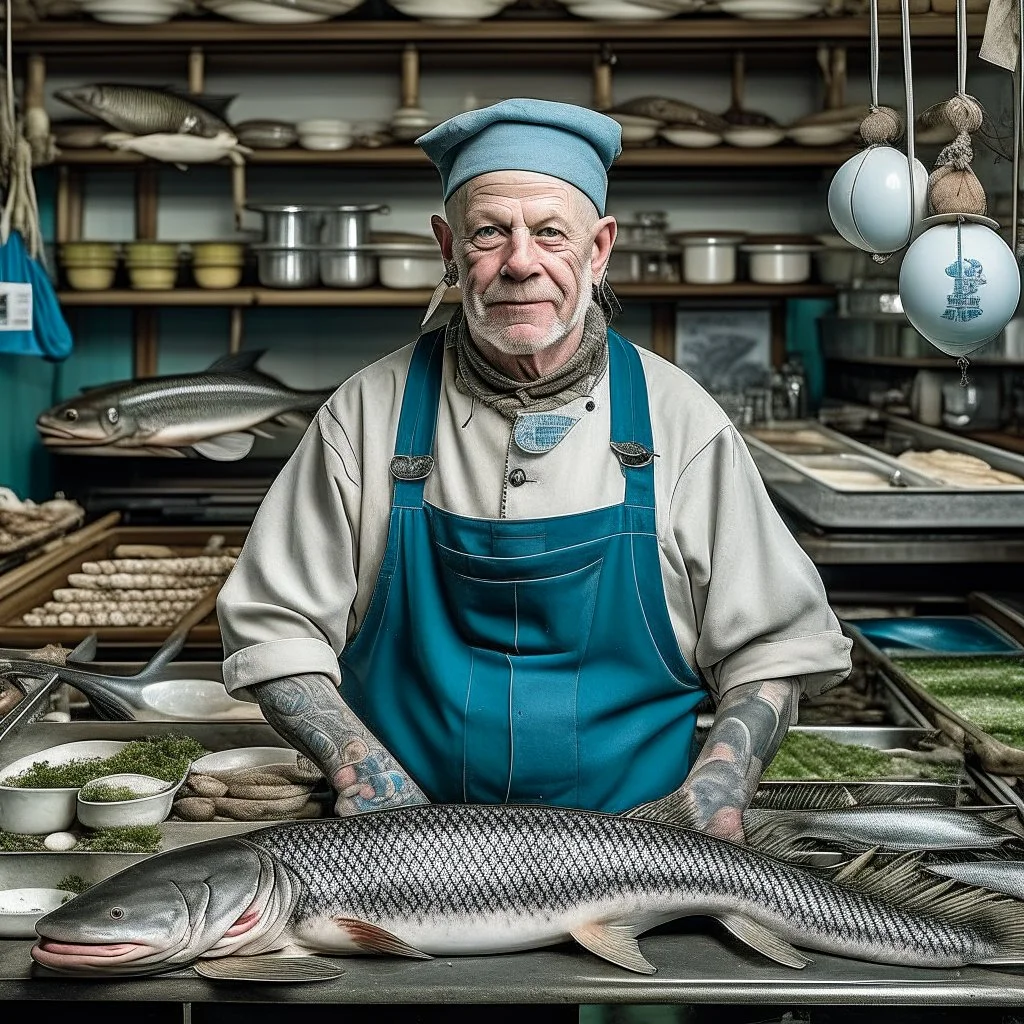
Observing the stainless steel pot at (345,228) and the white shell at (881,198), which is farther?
the stainless steel pot at (345,228)

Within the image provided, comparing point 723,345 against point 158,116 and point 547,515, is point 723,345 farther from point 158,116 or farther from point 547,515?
point 547,515

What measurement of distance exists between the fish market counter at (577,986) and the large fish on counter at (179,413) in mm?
3664

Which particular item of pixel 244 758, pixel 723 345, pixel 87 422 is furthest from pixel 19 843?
pixel 723 345

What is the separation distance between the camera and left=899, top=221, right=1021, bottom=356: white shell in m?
2.06

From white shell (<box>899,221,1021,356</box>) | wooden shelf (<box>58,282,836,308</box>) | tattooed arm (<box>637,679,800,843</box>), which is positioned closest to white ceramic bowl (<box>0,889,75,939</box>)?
tattooed arm (<box>637,679,800,843</box>)

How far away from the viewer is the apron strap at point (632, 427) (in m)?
2.27

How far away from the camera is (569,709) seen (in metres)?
2.21

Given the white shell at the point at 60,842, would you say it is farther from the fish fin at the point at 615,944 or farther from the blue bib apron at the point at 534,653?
the fish fin at the point at 615,944

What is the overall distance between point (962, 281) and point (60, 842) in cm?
156

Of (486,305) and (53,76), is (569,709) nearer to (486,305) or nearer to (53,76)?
(486,305)

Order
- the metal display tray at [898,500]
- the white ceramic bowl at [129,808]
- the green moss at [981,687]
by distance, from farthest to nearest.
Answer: the metal display tray at [898,500] < the green moss at [981,687] < the white ceramic bowl at [129,808]

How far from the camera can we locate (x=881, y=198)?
85.3 inches

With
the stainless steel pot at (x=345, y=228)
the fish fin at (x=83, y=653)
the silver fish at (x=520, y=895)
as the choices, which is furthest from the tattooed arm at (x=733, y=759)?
the stainless steel pot at (x=345, y=228)

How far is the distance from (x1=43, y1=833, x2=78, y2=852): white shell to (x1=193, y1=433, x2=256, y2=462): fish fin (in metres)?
3.19
